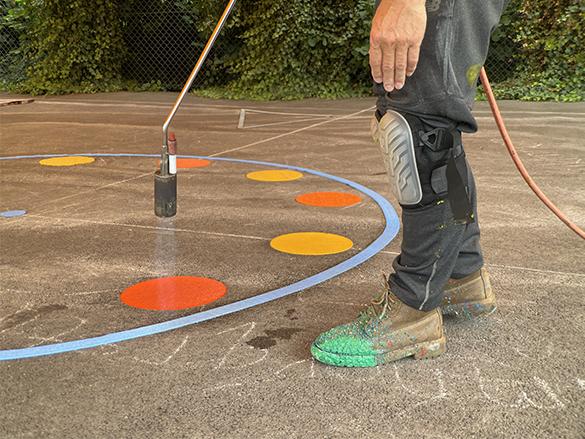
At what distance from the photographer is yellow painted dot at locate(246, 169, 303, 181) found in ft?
12.7

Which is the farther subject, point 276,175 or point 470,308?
point 276,175

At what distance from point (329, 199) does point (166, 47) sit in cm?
751

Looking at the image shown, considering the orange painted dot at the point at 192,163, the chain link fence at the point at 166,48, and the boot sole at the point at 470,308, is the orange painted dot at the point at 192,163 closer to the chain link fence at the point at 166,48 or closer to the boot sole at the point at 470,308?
the boot sole at the point at 470,308

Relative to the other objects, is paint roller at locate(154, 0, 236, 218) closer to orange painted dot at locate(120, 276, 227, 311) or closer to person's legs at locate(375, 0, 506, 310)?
orange painted dot at locate(120, 276, 227, 311)

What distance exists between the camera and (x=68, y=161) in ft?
14.3

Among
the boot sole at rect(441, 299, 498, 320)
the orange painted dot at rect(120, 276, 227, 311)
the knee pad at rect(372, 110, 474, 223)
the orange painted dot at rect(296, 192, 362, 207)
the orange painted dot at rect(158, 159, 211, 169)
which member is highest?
the knee pad at rect(372, 110, 474, 223)

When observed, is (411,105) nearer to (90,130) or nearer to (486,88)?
(486,88)

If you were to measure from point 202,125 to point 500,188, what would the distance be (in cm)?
332

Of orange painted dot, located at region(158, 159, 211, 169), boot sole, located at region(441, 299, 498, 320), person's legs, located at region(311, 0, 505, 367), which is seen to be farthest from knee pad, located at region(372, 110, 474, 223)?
orange painted dot, located at region(158, 159, 211, 169)

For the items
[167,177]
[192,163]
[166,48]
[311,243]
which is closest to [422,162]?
[311,243]

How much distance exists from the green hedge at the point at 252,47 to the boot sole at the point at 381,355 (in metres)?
7.01

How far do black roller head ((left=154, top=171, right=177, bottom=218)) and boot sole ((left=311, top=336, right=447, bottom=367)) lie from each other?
1.43m

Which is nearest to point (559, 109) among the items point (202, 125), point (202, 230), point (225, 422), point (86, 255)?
point (202, 125)

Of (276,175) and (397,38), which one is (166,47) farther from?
(397,38)
